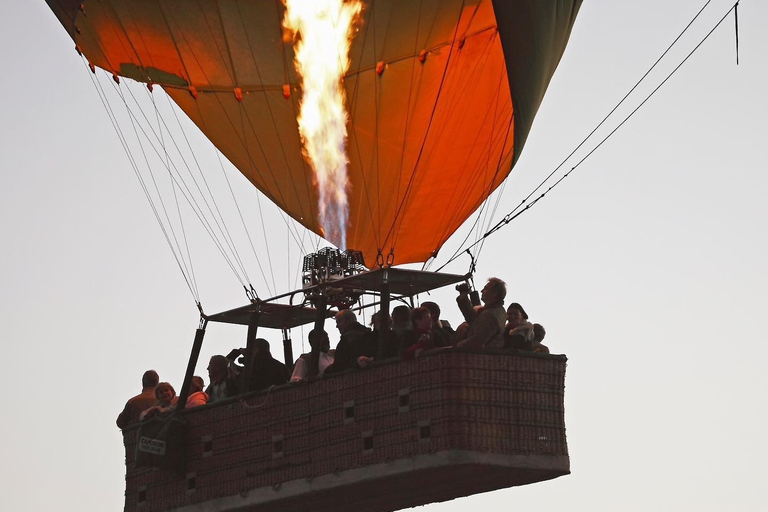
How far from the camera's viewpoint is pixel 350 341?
15070 millimetres

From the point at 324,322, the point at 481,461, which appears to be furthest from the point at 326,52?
the point at 481,461

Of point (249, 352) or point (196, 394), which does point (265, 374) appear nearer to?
point (249, 352)

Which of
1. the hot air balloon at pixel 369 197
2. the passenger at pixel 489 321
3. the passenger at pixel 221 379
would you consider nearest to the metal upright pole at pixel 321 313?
the hot air balloon at pixel 369 197

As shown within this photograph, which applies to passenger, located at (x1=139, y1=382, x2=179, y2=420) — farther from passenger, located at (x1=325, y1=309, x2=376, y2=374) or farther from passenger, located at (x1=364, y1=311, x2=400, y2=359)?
passenger, located at (x1=364, y1=311, x2=400, y2=359)

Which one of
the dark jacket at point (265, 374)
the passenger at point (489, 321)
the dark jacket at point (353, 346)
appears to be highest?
the dark jacket at point (265, 374)

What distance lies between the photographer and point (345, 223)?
19812 millimetres

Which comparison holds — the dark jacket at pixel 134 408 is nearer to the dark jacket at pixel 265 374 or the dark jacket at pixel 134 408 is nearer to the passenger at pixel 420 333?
the dark jacket at pixel 265 374

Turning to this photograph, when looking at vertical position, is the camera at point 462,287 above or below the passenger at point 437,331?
above

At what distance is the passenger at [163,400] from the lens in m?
16.4

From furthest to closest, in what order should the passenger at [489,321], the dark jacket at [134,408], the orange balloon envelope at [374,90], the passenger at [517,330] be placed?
the orange balloon envelope at [374,90]
the dark jacket at [134,408]
the passenger at [517,330]
the passenger at [489,321]

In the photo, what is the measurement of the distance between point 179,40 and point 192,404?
484cm

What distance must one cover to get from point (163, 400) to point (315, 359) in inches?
77.0

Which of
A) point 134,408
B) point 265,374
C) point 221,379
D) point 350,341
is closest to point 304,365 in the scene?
point 265,374

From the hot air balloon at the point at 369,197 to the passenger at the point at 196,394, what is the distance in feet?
0.40
